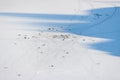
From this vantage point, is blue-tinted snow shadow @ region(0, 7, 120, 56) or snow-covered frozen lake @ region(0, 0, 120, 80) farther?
blue-tinted snow shadow @ region(0, 7, 120, 56)

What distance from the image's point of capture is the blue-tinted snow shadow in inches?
66.8

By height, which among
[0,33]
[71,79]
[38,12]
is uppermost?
[38,12]

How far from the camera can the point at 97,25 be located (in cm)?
191

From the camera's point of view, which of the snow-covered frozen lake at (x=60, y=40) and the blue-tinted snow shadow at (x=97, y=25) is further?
the blue-tinted snow shadow at (x=97, y=25)

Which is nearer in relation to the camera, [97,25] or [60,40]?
[60,40]

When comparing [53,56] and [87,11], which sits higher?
[87,11]

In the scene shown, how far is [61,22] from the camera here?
6.48ft

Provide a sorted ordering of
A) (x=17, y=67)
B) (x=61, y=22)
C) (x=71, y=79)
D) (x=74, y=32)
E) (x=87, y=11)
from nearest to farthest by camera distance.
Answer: (x=71, y=79) → (x=17, y=67) → (x=74, y=32) → (x=61, y=22) → (x=87, y=11)

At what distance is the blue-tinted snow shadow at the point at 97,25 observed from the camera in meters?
1.70

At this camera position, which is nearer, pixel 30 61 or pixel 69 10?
pixel 30 61

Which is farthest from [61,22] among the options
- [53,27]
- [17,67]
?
[17,67]

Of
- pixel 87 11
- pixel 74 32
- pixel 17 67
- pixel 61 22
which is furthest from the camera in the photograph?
pixel 87 11

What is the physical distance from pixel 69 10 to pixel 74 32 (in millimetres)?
371

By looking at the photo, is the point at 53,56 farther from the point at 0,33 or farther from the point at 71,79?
the point at 0,33
